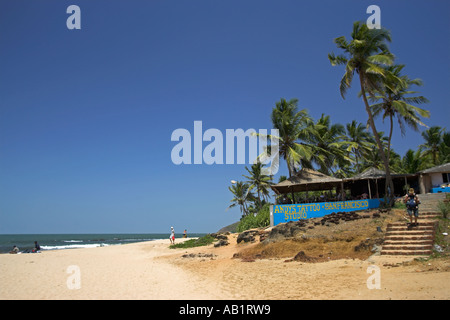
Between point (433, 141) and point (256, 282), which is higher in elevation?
point (433, 141)

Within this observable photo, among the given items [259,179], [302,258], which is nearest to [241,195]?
[259,179]

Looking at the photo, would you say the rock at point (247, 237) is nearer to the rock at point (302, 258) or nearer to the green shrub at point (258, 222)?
the green shrub at point (258, 222)

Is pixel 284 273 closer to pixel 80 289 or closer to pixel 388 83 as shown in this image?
pixel 80 289

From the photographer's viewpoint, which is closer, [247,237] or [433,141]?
[247,237]

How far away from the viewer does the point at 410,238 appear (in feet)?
40.0

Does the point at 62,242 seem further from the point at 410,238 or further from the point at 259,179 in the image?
the point at 410,238

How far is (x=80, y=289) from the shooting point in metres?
9.92

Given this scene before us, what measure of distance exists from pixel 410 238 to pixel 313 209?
7.96m

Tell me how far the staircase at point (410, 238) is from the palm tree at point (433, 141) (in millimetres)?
30763

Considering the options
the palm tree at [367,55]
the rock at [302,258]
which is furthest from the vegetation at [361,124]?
the rock at [302,258]

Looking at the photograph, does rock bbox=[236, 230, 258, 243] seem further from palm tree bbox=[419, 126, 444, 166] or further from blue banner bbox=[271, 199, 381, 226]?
palm tree bbox=[419, 126, 444, 166]

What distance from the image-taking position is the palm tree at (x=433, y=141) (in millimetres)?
39406
